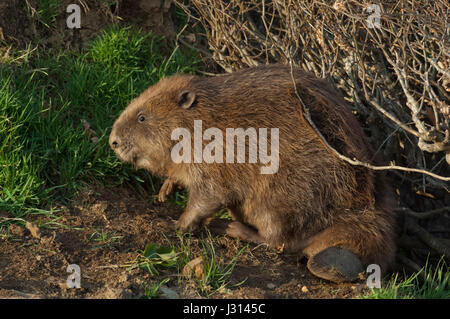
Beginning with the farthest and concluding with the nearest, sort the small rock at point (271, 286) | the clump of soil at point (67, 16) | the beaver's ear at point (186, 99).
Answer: the clump of soil at point (67, 16) < the beaver's ear at point (186, 99) < the small rock at point (271, 286)

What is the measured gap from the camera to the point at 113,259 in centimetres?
384

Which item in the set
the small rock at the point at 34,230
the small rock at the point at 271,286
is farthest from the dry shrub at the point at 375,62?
the small rock at the point at 34,230

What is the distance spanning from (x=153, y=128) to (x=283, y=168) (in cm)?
96

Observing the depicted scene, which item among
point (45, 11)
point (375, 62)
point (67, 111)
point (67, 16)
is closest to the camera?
point (375, 62)

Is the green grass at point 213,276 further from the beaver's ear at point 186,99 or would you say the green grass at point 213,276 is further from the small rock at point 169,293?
the beaver's ear at point 186,99

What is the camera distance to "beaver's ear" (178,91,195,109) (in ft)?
14.0

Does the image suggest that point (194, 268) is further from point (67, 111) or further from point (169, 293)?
point (67, 111)

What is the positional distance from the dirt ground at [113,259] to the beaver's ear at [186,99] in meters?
0.84

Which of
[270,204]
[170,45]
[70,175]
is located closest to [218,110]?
[270,204]

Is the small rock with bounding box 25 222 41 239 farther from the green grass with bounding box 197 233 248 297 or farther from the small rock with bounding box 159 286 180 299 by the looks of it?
the green grass with bounding box 197 233 248 297

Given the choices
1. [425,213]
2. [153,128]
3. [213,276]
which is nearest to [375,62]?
[425,213]

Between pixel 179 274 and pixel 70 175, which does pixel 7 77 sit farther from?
pixel 179 274

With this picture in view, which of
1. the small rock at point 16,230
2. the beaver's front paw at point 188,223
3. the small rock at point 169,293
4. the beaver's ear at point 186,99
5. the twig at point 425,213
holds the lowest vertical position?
the small rock at point 169,293

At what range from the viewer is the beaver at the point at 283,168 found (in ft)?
13.6
